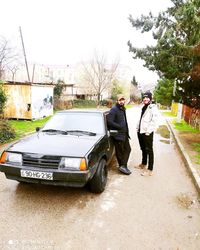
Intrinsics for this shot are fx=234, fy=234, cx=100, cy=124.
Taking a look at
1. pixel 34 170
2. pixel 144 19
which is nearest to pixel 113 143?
pixel 34 170

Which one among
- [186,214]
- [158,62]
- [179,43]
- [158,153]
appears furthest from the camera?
[158,62]

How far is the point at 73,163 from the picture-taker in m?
3.95

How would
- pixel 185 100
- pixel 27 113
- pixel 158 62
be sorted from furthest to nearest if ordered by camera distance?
pixel 27 113, pixel 185 100, pixel 158 62

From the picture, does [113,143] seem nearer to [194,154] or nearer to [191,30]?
[194,154]

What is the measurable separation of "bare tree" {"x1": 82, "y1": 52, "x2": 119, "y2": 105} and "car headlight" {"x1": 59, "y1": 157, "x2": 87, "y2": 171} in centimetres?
3268

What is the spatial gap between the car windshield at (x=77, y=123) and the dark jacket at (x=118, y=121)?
0.79ft

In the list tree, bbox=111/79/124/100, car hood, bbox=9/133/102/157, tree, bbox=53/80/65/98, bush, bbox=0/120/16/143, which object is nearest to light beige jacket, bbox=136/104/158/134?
car hood, bbox=9/133/102/157

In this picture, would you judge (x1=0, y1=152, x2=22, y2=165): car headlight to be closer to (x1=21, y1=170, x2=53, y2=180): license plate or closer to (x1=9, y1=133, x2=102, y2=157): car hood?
(x1=9, y1=133, x2=102, y2=157): car hood

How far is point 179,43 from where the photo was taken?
25.8 feet

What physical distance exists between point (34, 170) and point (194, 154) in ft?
19.2

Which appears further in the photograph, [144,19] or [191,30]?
[144,19]

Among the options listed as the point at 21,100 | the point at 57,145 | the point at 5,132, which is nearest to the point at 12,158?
the point at 57,145

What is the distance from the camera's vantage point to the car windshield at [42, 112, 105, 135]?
5.26 metres

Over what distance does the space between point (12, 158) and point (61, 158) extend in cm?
97
